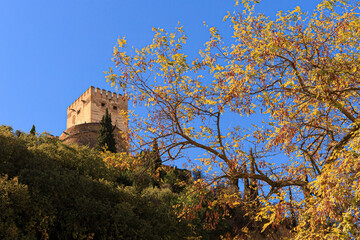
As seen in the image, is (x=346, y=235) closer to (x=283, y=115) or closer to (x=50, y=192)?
(x=283, y=115)

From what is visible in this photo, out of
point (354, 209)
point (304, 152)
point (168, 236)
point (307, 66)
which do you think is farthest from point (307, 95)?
point (168, 236)

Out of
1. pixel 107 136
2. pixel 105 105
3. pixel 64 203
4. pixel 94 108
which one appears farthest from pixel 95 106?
pixel 64 203

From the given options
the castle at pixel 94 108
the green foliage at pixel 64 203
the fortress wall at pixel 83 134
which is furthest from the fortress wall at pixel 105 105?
the green foliage at pixel 64 203

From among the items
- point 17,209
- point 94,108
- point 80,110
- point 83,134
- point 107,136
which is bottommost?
point 17,209

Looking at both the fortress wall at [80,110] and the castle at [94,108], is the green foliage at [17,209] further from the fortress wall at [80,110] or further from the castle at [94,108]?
the fortress wall at [80,110]

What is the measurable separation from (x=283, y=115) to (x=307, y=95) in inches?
31.4

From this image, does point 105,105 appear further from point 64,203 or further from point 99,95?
point 64,203

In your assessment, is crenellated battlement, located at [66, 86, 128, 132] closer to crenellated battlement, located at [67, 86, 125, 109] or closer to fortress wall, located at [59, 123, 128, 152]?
crenellated battlement, located at [67, 86, 125, 109]

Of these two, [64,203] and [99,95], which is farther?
[99,95]

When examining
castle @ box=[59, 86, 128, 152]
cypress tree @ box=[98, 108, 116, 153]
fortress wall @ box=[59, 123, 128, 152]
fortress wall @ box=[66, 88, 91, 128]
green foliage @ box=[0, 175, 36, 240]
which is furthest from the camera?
fortress wall @ box=[66, 88, 91, 128]

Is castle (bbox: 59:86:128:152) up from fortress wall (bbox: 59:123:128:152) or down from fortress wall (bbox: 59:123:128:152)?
up

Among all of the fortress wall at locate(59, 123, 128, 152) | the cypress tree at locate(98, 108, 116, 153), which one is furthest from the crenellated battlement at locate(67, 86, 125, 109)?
the cypress tree at locate(98, 108, 116, 153)

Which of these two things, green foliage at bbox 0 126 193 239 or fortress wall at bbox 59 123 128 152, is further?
fortress wall at bbox 59 123 128 152

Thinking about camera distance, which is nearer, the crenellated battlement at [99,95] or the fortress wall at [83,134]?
the fortress wall at [83,134]
